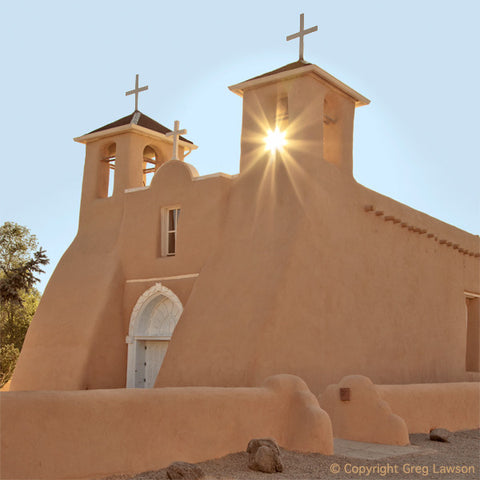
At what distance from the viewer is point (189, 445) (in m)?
8.12

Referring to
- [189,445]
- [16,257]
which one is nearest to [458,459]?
[189,445]

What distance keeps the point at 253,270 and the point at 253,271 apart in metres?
0.02

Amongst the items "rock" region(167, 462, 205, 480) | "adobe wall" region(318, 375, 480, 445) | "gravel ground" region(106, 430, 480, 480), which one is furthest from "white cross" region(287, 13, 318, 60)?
"rock" region(167, 462, 205, 480)

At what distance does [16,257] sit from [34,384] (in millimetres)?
17918

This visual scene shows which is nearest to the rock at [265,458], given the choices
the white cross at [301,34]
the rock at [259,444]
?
the rock at [259,444]

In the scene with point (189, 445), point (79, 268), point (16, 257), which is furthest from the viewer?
point (16, 257)

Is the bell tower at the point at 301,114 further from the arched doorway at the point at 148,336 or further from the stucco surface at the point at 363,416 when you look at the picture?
the stucco surface at the point at 363,416

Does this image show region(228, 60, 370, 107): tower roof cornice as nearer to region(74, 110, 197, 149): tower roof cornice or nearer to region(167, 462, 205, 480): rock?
region(74, 110, 197, 149): tower roof cornice

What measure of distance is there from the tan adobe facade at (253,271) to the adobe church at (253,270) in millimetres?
34

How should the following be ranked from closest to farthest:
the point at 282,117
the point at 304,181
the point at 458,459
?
the point at 458,459 < the point at 304,181 < the point at 282,117

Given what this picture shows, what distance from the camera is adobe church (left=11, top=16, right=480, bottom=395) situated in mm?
13141

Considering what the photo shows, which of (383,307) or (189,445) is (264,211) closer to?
(383,307)

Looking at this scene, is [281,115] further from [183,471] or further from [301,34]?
[183,471]

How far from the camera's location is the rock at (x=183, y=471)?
727 centimetres
